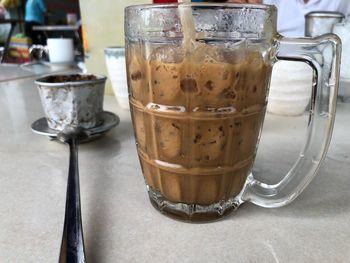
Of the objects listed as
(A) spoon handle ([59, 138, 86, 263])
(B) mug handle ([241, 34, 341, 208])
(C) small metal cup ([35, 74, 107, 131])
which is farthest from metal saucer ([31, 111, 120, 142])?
(B) mug handle ([241, 34, 341, 208])

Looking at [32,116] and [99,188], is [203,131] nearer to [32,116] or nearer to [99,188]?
[99,188]

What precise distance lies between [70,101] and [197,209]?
0.93 ft

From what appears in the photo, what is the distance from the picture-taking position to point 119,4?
2.44 feet

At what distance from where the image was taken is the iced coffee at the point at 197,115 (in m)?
0.28

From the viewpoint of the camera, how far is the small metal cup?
1.63 feet

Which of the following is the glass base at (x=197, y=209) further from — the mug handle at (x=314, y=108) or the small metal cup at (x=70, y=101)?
the small metal cup at (x=70, y=101)

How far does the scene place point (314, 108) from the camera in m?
0.31

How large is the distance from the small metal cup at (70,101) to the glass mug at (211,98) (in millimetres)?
188

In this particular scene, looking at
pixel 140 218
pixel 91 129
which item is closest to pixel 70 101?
pixel 91 129

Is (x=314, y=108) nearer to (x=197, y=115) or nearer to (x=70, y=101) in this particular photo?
(x=197, y=115)

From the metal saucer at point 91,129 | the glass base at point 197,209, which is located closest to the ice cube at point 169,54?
the glass base at point 197,209

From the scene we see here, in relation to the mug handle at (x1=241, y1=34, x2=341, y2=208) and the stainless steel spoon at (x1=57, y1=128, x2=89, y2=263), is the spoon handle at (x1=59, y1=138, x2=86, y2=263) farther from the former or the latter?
Result: the mug handle at (x1=241, y1=34, x2=341, y2=208)

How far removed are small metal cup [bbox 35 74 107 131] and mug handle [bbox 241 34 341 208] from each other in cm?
29

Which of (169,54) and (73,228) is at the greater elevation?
(169,54)
